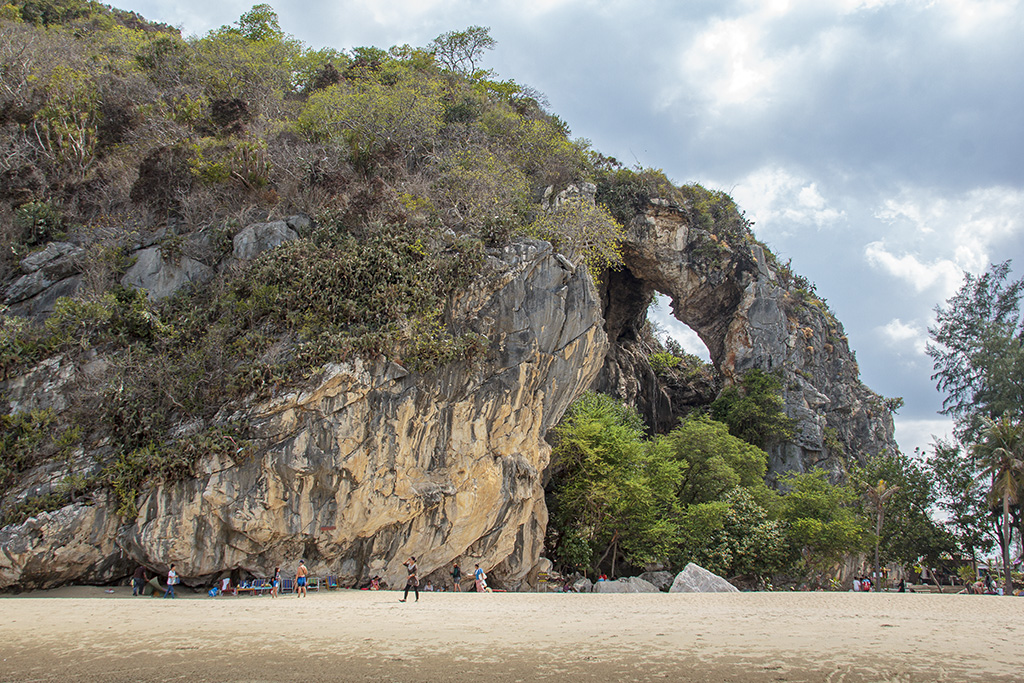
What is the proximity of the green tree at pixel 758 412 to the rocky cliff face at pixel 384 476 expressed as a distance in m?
14.7

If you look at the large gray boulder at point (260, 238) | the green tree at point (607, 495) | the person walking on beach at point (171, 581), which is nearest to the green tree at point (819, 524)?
the green tree at point (607, 495)

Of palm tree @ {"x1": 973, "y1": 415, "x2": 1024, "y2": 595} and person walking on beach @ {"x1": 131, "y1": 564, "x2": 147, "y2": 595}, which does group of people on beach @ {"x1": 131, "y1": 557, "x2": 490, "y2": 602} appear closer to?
person walking on beach @ {"x1": 131, "y1": 564, "x2": 147, "y2": 595}

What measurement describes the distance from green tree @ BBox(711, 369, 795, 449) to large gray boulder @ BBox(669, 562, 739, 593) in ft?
47.2

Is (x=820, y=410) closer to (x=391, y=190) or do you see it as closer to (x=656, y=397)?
(x=656, y=397)

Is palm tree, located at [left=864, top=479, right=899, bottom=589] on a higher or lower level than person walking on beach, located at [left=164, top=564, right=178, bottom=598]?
higher

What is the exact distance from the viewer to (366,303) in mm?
17000

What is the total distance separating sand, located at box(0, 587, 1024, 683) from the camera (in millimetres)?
8047

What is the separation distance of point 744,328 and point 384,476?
2473 centimetres

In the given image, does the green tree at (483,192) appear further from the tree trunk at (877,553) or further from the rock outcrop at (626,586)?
the tree trunk at (877,553)

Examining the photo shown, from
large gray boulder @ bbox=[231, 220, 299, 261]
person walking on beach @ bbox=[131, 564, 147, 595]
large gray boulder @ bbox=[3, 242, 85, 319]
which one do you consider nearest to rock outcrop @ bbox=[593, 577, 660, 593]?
person walking on beach @ bbox=[131, 564, 147, 595]

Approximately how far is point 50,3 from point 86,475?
33.4 meters

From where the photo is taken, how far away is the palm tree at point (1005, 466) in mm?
25859

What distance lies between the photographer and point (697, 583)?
18656 millimetres

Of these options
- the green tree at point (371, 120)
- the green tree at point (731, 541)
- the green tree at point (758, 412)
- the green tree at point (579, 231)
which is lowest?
the green tree at point (731, 541)
